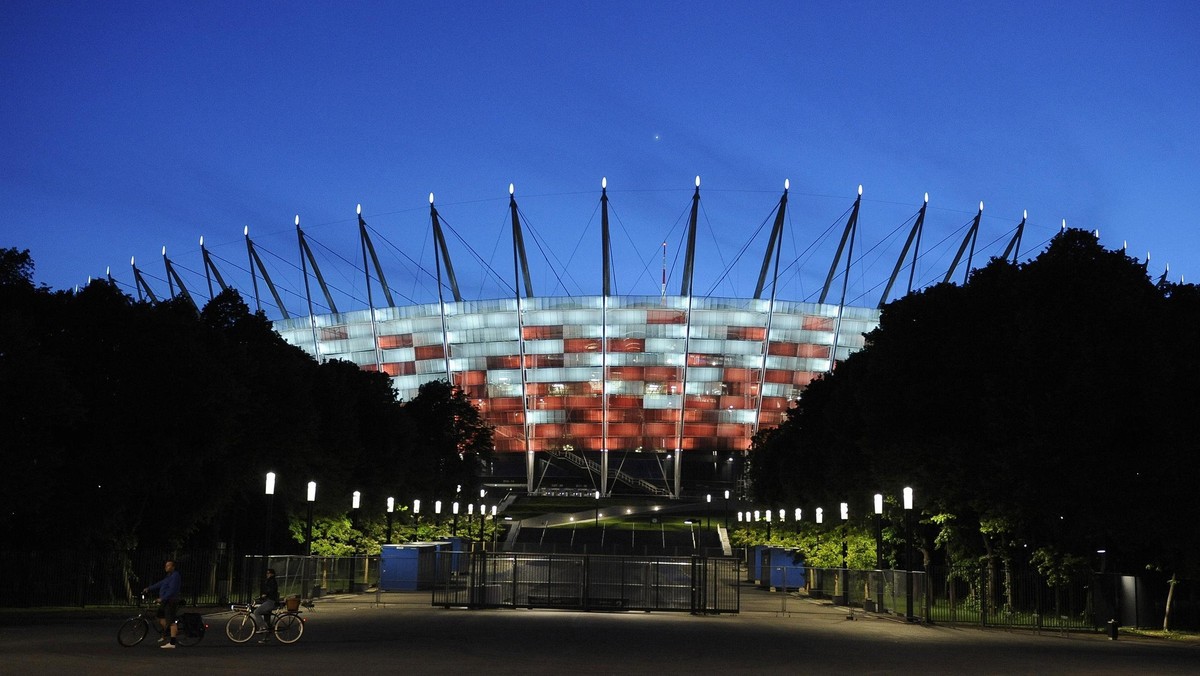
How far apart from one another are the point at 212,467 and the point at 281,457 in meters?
5.40

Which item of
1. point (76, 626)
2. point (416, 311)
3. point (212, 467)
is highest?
point (416, 311)

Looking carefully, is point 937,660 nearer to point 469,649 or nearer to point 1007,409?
point 469,649

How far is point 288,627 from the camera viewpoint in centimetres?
2867

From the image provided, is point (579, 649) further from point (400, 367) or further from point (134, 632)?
point (400, 367)

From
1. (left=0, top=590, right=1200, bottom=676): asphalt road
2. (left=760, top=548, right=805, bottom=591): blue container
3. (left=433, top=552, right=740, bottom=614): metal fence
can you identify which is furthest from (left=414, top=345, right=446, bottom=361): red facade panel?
(left=0, top=590, right=1200, bottom=676): asphalt road

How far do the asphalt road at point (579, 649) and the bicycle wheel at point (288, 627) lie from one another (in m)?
0.26

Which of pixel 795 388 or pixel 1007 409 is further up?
pixel 795 388

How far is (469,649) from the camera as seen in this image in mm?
27188

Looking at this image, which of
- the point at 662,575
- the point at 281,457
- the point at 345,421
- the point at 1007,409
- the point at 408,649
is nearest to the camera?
the point at 408,649

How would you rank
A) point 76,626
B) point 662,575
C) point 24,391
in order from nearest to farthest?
point 76,626, point 24,391, point 662,575

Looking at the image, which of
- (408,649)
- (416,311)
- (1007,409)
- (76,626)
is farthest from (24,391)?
(416,311)

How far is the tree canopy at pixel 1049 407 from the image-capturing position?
38.9 metres

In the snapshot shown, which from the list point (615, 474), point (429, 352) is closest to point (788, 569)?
point (615, 474)

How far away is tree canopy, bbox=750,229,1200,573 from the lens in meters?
38.9
